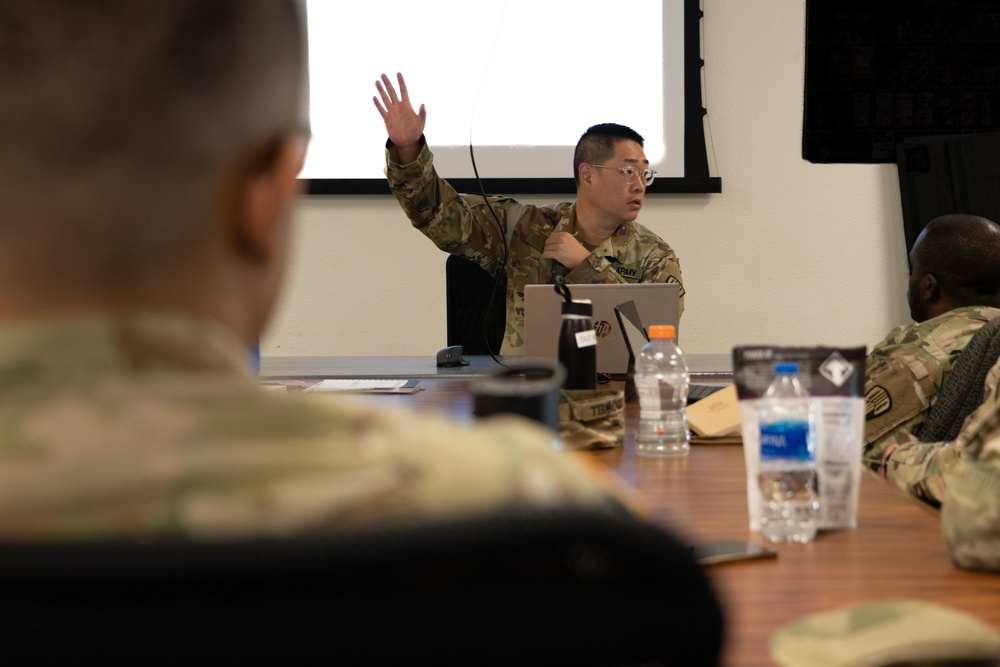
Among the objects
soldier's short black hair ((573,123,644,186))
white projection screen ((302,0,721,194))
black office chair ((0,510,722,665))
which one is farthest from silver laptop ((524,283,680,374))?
white projection screen ((302,0,721,194))

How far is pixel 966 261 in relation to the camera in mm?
2484

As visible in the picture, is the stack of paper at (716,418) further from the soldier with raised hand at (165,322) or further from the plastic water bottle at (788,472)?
the soldier with raised hand at (165,322)

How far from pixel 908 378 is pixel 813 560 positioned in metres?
1.35

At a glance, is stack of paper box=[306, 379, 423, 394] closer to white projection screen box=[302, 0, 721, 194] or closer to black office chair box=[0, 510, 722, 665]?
black office chair box=[0, 510, 722, 665]

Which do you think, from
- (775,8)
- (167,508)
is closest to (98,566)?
(167,508)

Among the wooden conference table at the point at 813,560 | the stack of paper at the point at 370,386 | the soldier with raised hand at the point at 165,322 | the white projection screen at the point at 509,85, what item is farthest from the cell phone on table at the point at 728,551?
the white projection screen at the point at 509,85

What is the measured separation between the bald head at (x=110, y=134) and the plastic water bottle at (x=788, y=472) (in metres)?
0.78

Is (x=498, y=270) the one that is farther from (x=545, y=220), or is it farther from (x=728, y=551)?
(x=728, y=551)

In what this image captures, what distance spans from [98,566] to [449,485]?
5.6 inches

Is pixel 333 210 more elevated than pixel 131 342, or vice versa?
pixel 333 210

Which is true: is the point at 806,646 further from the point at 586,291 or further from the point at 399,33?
the point at 399,33

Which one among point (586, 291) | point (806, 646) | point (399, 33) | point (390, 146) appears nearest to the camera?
point (806, 646)

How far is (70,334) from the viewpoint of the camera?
1.45 feet

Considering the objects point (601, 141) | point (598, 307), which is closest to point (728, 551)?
point (598, 307)
